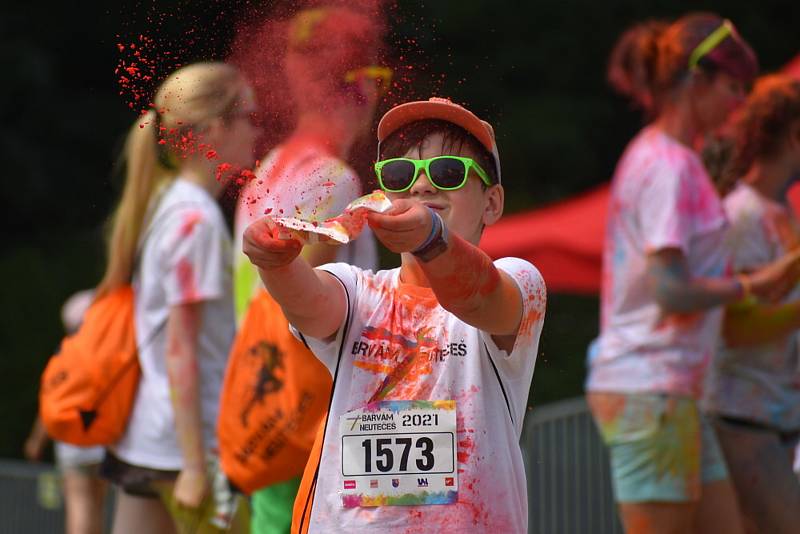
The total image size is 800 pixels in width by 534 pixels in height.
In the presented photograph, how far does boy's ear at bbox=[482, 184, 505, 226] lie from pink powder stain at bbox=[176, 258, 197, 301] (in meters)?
1.69

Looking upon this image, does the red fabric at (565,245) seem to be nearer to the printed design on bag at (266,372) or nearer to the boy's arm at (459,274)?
the printed design on bag at (266,372)

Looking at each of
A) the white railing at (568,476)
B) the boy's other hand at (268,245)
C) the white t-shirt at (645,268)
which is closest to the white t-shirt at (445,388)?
the boy's other hand at (268,245)

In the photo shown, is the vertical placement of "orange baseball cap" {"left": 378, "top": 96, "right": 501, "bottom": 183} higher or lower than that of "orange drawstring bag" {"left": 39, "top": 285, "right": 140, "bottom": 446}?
higher

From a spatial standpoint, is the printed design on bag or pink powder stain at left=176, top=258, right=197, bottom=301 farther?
pink powder stain at left=176, top=258, right=197, bottom=301

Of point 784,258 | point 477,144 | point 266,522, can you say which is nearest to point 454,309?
point 477,144

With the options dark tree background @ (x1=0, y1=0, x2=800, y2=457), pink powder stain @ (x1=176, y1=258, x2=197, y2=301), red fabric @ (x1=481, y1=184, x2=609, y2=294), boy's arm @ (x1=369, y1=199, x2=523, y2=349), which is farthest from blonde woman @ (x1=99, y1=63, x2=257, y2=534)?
dark tree background @ (x1=0, y1=0, x2=800, y2=457)

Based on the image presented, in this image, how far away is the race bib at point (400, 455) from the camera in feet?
8.75

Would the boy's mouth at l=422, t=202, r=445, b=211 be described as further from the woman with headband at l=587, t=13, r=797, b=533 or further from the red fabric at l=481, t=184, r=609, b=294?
the red fabric at l=481, t=184, r=609, b=294

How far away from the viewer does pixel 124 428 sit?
4430 millimetres

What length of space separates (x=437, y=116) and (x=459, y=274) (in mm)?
486

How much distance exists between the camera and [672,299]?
14.5 ft

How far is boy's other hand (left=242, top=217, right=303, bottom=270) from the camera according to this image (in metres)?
2.47

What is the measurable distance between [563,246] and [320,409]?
16.9 feet

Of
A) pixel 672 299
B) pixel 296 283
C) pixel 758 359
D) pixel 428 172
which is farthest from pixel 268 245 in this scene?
pixel 758 359
